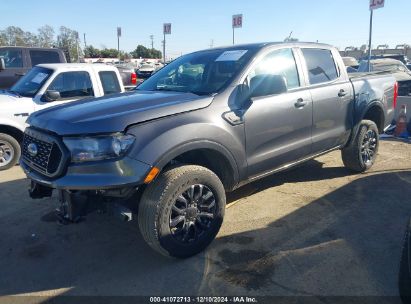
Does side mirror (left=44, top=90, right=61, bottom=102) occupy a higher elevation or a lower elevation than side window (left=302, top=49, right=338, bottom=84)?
lower

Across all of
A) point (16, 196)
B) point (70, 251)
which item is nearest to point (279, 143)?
point (70, 251)

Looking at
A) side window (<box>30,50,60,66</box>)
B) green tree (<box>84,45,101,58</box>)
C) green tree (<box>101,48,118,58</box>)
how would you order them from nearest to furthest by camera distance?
side window (<box>30,50,60,66</box>)
green tree (<box>84,45,101,58</box>)
green tree (<box>101,48,118,58</box>)

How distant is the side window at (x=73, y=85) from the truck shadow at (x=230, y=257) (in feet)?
8.21

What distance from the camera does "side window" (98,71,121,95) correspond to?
6.93 meters

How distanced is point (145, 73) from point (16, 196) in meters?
25.5

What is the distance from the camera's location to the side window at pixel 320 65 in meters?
4.68

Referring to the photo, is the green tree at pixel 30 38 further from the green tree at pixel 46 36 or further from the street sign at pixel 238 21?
the street sign at pixel 238 21

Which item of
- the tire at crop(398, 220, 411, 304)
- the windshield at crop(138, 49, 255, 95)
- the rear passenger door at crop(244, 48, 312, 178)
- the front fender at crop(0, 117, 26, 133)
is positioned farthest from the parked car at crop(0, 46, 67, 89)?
the tire at crop(398, 220, 411, 304)

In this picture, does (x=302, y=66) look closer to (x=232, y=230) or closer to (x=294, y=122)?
(x=294, y=122)

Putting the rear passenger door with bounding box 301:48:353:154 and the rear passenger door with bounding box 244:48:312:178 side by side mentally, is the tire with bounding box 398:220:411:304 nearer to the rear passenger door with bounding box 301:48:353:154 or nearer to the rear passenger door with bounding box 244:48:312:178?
the rear passenger door with bounding box 244:48:312:178

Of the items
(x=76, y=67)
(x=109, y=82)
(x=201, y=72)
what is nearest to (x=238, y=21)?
(x=109, y=82)

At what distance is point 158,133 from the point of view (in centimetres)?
310

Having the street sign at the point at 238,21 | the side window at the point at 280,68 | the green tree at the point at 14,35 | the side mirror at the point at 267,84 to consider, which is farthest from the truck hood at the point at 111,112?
the green tree at the point at 14,35

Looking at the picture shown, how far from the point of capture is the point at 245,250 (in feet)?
11.7
